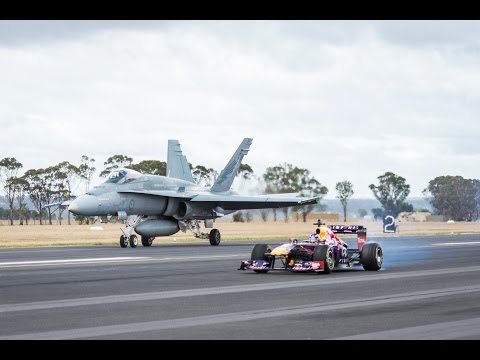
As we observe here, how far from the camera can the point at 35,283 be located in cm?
2122

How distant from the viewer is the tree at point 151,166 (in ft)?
454

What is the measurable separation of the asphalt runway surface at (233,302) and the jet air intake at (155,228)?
52.8 ft

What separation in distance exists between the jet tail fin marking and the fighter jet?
0.06 metres

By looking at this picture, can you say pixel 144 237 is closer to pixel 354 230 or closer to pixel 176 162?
pixel 176 162

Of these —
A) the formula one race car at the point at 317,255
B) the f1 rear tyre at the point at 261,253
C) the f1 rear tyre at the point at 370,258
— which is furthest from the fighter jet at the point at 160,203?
the f1 rear tyre at the point at 370,258

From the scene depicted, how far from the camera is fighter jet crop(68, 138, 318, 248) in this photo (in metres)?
43.2

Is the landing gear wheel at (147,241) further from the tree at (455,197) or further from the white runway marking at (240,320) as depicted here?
the tree at (455,197)

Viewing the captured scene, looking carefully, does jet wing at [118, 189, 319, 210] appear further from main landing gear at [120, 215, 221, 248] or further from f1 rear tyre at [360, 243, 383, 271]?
f1 rear tyre at [360, 243, 383, 271]

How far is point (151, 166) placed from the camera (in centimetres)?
13950

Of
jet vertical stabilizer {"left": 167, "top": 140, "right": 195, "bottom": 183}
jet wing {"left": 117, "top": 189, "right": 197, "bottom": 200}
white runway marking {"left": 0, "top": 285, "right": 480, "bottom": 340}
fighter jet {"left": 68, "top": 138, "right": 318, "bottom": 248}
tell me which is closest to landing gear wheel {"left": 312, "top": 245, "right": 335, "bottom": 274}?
white runway marking {"left": 0, "top": 285, "right": 480, "bottom": 340}

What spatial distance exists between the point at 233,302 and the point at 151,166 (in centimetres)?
12375
